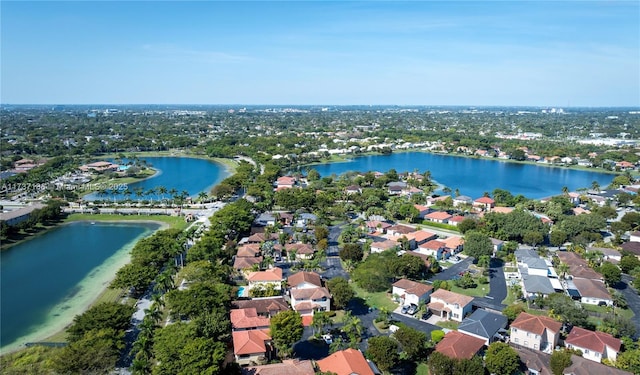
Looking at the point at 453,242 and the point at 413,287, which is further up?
the point at 413,287

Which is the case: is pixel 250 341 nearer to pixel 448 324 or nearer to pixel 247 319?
pixel 247 319

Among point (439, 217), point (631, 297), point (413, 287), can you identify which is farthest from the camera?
point (439, 217)

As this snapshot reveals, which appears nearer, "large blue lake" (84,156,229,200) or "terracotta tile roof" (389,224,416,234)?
"terracotta tile roof" (389,224,416,234)

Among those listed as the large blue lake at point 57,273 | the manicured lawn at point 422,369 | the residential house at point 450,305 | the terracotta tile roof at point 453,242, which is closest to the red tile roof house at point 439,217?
the terracotta tile roof at point 453,242

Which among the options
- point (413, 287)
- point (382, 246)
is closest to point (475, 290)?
point (413, 287)

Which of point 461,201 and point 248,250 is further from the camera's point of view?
point 461,201

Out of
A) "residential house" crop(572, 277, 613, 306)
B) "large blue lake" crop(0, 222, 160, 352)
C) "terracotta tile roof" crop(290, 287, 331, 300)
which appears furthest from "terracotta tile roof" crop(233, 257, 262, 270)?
"residential house" crop(572, 277, 613, 306)

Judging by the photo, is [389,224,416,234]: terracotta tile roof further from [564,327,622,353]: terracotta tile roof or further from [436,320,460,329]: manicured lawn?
[564,327,622,353]: terracotta tile roof
